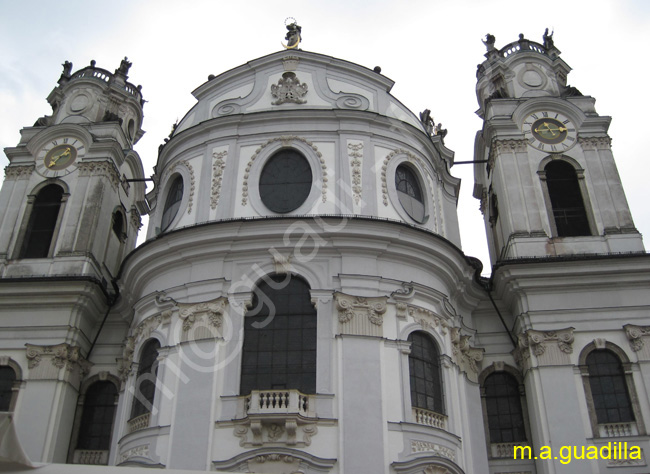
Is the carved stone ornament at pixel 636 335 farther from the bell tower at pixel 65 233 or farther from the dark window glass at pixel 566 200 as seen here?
the bell tower at pixel 65 233

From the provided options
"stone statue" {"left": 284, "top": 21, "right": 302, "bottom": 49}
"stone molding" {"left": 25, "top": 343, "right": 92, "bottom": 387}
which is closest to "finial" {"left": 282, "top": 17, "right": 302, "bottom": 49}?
"stone statue" {"left": 284, "top": 21, "right": 302, "bottom": 49}

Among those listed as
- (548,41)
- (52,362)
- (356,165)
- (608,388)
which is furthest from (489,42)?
(52,362)

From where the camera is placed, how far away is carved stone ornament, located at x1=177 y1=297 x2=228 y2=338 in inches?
682

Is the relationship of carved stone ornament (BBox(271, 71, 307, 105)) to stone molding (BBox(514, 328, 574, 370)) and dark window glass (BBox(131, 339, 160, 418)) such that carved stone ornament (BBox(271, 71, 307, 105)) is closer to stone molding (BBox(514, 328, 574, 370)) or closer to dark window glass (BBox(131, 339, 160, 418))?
dark window glass (BBox(131, 339, 160, 418))

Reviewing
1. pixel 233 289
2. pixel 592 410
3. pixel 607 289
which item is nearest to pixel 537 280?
pixel 607 289

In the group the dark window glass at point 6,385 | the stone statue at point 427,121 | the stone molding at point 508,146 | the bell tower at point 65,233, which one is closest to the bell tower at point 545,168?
the stone molding at point 508,146

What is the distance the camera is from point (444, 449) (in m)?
16.4

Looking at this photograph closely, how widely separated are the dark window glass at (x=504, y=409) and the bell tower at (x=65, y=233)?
1175 cm

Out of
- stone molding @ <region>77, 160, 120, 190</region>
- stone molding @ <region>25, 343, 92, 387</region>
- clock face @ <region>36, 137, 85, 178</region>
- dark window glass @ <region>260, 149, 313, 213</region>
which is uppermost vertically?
clock face @ <region>36, 137, 85, 178</region>

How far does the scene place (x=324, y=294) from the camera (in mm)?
17406

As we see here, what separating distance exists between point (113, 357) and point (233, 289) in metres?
5.54

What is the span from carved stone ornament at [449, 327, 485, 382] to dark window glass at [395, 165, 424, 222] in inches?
148

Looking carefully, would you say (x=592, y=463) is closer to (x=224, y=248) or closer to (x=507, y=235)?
(x=507, y=235)

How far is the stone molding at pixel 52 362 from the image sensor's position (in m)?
19.4
